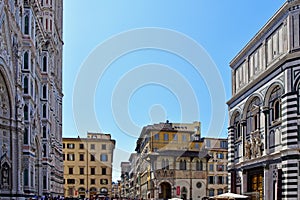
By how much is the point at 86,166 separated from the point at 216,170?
131 ft

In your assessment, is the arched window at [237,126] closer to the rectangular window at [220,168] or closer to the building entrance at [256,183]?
the building entrance at [256,183]

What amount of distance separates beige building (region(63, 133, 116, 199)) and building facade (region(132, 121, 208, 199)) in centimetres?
2943

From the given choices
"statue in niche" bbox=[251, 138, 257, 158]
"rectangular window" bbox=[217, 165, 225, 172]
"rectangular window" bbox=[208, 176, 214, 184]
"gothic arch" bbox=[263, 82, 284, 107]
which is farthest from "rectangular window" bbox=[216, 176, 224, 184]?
"gothic arch" bbox=[263, 82, 284, 107]

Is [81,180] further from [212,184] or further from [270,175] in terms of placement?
[270,175]

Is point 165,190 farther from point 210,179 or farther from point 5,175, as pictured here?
point 5,175

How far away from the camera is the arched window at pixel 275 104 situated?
35.0 metres

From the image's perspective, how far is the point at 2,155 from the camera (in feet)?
115

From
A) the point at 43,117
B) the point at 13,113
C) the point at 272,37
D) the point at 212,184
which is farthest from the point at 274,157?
the point at 212,184

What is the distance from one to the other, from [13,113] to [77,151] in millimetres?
79285

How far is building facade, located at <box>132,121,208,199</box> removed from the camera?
77.7 m

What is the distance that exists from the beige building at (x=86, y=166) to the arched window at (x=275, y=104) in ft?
266

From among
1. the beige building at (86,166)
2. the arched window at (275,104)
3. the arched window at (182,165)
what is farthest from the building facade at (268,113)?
the beige building at (86,166)

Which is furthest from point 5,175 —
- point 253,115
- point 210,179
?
point 210,179

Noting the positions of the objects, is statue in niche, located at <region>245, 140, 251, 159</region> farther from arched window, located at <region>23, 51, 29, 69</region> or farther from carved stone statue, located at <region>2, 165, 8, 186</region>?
arched window, located at <region>23, 51, 29, 69</region>
